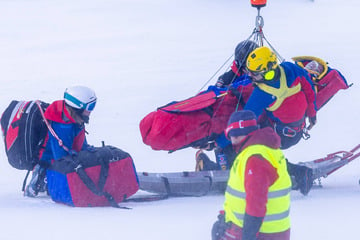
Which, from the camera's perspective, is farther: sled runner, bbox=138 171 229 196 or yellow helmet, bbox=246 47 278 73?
sled runner, bbox=138 171 229 196

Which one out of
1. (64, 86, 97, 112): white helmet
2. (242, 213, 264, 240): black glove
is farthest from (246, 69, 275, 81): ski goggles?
(242, 213, 264, 240): black glove

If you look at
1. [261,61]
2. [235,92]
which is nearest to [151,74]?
[235,92]

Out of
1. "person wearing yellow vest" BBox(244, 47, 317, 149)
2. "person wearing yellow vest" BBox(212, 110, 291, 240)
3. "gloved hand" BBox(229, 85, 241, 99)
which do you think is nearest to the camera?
"person wearing yellow vest" BBox(212, 110, 291, 240)

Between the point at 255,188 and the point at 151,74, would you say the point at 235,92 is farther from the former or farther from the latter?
the point at 151,74

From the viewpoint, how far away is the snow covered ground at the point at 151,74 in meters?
5.98

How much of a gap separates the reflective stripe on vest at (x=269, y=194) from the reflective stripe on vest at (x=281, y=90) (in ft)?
8.38

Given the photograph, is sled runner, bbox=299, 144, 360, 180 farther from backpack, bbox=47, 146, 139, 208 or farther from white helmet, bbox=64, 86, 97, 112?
white helmet, bbox=64, 86, 97, 112

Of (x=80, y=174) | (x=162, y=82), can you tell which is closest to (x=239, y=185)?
(x=80, y=174)

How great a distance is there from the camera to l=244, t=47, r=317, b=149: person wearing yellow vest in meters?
6.58

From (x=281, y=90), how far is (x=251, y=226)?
2.96 meters

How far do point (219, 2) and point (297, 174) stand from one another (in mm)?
20775

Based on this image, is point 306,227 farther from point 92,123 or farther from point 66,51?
point 66,51

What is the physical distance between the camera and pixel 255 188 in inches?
155

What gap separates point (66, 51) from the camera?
1911 centimetres
